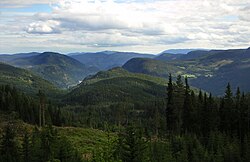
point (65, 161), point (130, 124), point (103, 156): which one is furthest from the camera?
point (65, 161)

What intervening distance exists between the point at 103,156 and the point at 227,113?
67311 mm

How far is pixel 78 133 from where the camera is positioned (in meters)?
126

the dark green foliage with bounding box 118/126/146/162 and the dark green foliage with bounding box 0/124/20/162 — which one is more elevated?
the dark green foliage with bounding box 118/126/146/162

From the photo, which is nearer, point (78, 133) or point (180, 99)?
point (180, 99)

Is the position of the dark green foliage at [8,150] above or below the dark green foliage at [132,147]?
below

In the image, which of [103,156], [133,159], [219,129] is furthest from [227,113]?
[103,156]

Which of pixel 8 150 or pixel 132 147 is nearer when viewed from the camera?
pixel 132 147

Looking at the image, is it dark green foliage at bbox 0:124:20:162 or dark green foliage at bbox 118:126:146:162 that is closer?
dark green foliage at bbox 118:126:146:162

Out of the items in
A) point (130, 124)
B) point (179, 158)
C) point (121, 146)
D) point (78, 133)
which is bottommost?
point (78, 133)

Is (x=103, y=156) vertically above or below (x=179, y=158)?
above

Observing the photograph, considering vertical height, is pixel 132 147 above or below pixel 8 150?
above

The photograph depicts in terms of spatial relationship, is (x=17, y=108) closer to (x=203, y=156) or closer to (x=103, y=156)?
(x=203, y=156)

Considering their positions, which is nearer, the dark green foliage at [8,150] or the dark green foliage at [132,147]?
the dark green foliage at [132,147]

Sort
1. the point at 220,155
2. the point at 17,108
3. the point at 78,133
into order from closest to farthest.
→ the point at 220,155 → the point at 78,133 → the point at 17,108
